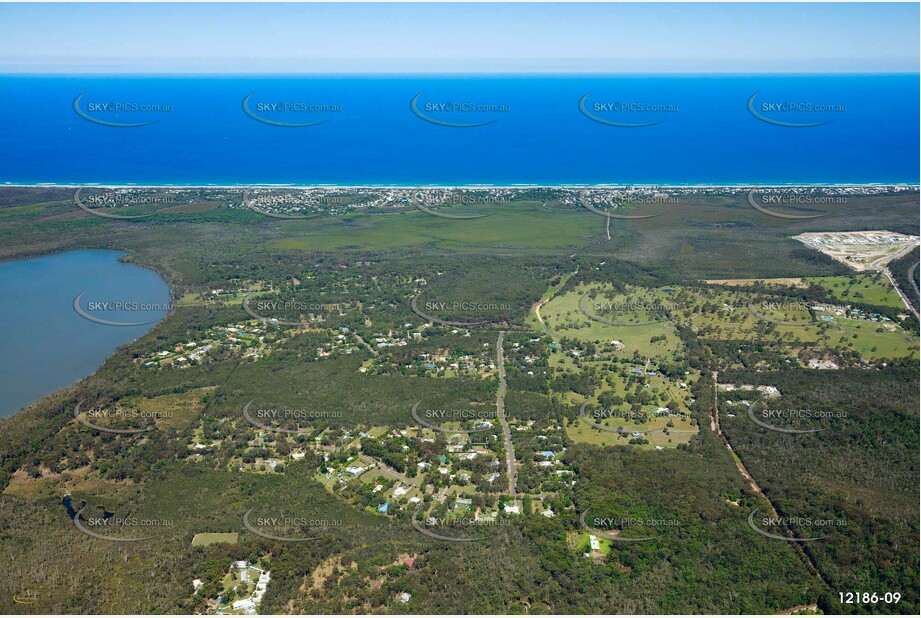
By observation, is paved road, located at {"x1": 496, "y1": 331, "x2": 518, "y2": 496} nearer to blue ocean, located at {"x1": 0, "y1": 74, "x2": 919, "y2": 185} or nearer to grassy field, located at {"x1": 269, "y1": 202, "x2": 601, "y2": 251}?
grassy field, located at {"x1": 269, "y1": 202, "x2": 601, "y2": 251}

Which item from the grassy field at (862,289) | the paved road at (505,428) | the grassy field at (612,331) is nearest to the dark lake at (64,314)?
the paved road at (505,428)

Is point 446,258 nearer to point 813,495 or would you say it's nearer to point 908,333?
point 908,333

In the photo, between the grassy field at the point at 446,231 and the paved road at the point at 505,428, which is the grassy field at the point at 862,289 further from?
the paved road at the point at 505,428

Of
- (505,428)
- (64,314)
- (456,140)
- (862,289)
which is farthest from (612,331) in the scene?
(456,140)

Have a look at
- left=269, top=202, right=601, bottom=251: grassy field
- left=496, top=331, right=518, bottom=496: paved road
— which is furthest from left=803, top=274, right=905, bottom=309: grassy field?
left=496, top=331, right=518, bottom=496: paved road

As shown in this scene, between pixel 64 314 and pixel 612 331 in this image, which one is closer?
pixel 612 331

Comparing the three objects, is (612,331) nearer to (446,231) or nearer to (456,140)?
(446,231)
